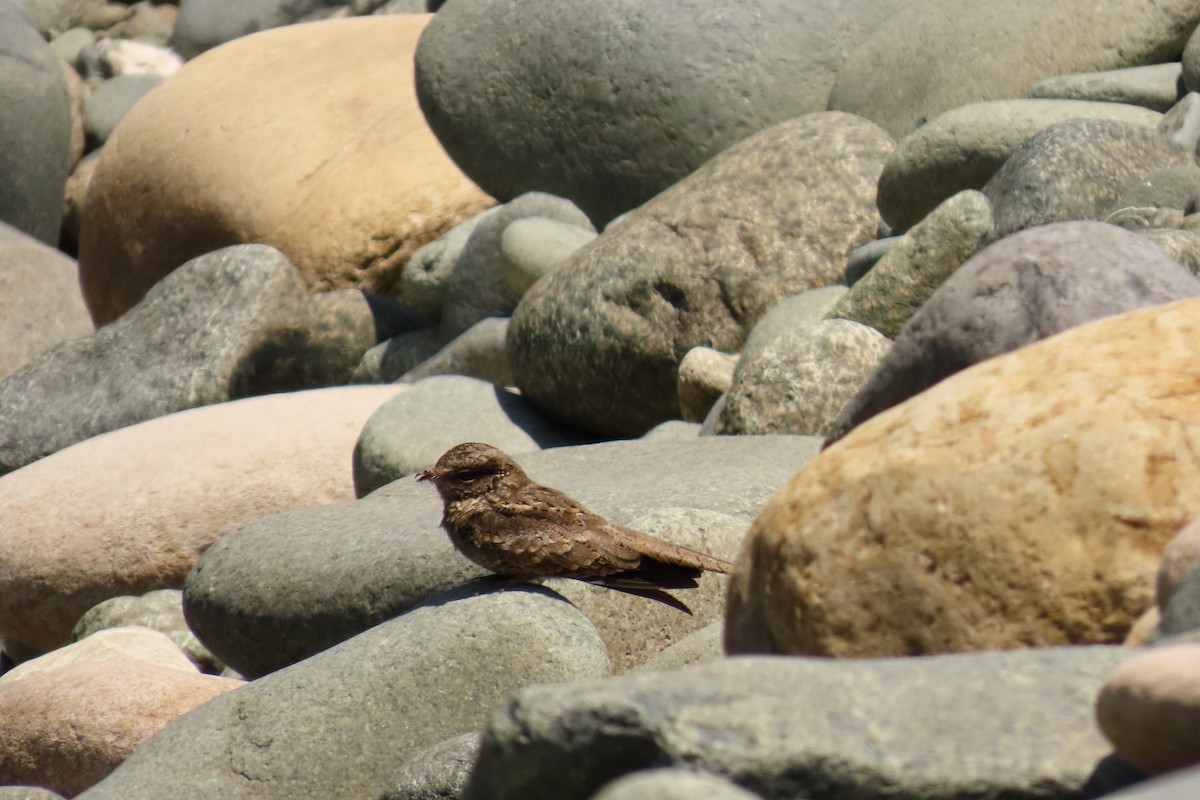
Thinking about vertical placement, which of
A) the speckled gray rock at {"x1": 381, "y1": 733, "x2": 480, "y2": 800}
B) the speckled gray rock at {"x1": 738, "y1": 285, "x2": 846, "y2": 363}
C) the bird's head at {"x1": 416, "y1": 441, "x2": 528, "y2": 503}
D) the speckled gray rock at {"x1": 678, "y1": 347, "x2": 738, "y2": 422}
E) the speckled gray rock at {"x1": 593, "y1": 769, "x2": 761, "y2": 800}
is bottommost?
the speckled gray rock at {"x1": 678, "y1": 347, "x2": 738, "y2": 422}

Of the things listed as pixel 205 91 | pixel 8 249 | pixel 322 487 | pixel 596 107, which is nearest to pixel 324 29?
pixel 205 91

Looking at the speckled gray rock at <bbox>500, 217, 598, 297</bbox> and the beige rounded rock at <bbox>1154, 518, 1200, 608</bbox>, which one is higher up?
the beige rounded rock at <bbox>1154, 518, 1200, 608</bbox>

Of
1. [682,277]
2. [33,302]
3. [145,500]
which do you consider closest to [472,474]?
[682,277]

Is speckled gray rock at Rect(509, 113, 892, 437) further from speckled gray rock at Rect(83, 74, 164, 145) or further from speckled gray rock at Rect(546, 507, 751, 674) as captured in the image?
speckled gray rock at Rect(83, 74, 164, 145)

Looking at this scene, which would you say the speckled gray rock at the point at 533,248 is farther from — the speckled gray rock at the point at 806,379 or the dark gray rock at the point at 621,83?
the speckled gray rock at the point at 806,379

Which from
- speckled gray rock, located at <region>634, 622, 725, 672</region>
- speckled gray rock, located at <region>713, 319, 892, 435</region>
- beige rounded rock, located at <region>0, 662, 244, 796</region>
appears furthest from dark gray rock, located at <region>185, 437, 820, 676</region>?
speckled gray rock, located at <region>634, 622, 725, 672</region>

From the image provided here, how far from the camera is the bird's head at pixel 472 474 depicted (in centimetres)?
393

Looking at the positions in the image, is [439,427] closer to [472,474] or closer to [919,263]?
[919,263]

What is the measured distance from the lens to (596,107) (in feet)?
34.7

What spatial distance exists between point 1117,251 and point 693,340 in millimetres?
4097

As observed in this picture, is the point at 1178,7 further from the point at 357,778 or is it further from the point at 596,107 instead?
the point at 357,778

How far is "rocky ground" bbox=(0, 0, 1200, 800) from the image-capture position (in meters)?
2.26

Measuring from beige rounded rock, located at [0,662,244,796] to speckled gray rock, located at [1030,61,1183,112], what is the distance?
5167mm

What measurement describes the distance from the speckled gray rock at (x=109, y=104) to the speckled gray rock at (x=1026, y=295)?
586 inches
